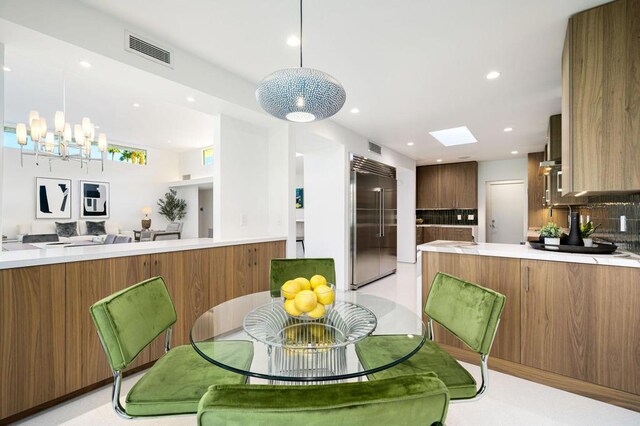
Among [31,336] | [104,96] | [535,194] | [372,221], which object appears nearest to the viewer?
[31,336]

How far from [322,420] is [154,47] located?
2871mm

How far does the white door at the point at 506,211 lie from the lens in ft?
25.4

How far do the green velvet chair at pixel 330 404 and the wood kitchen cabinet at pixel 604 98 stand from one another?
2199 mm

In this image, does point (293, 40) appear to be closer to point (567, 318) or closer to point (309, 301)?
point (309, 301)

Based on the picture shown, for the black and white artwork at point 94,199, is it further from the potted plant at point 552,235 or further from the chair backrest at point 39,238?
the potted plant at point 552,235

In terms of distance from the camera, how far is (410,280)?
5.82 metres

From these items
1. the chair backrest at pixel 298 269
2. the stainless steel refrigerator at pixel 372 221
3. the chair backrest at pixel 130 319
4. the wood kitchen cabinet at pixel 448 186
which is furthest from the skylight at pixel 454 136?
the chair backrest at pixel 130 319

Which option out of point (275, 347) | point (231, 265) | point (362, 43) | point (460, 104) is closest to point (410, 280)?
point (460, 104)

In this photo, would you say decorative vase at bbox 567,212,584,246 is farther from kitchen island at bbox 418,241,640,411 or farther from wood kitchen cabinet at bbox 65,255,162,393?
wood kitchen cabinet at bbox 65,255,162,393

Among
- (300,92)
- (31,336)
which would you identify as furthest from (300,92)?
(31,336)

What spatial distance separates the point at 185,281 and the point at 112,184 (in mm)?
7140

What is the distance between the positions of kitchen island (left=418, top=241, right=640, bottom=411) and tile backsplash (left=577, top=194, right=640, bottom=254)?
53 centimetres

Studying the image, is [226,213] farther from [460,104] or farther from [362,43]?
[460,104]

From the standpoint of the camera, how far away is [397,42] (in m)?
2.52
